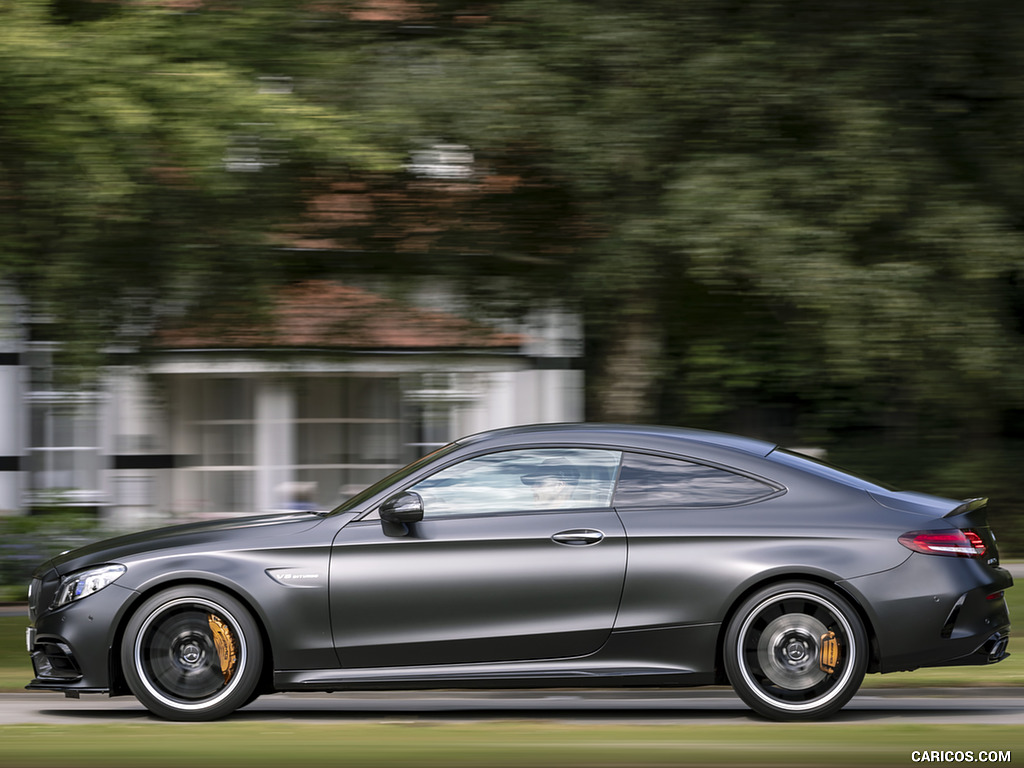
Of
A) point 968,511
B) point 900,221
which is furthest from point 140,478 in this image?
point 968,511

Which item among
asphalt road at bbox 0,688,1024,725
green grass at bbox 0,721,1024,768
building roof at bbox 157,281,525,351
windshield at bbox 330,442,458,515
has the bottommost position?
asphalt road at bbox 0,688,1024,725

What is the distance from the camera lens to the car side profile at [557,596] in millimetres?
6480

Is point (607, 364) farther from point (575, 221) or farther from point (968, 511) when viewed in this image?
point (968, 511)

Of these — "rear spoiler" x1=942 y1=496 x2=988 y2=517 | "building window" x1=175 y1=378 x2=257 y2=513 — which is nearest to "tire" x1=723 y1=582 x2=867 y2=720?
"rear spoiler" x1=942 y1=496 x2=988 y2=517

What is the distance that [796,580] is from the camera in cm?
653

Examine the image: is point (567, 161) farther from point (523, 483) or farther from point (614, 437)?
point (523, 483)

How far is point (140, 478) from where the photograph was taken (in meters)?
16.5

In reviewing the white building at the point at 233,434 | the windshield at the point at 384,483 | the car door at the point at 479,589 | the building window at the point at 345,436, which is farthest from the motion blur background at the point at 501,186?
the building window at the point at 345,436

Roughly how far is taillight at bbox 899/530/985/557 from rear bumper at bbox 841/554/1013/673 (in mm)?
39

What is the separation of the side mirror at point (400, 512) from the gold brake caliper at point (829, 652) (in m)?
2.12

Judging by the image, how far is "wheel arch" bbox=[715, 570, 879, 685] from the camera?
6.46 metres

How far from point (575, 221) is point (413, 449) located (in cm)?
752

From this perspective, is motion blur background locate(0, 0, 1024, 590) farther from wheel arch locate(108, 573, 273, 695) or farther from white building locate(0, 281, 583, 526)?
wheel arch locate(108, 573, 273, 695)

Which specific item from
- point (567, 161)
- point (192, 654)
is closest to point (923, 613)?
point (192, 654)
